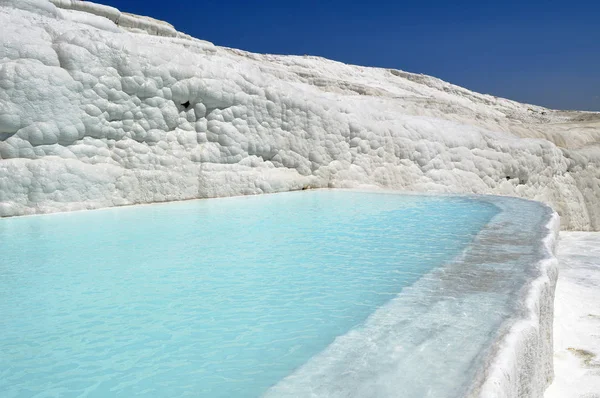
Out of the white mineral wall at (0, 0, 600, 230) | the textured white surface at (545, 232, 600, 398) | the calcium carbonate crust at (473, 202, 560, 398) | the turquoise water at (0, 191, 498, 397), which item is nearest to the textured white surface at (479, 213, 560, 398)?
the calcium carbonate crust at (473, 202, 560, 398)

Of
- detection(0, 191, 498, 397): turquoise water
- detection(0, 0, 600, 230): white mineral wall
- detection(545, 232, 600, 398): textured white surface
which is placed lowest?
detection(545, 232, 600, 398): textured white surface

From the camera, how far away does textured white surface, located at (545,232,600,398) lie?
7.00 feet

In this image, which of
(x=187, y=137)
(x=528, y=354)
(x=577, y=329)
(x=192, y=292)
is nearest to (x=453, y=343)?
(x=528, y=354)

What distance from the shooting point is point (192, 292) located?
7.87ft

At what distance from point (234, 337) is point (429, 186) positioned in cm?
678

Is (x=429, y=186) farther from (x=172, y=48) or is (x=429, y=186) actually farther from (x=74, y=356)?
(x=74, y=356)

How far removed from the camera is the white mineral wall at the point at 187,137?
17.3ft

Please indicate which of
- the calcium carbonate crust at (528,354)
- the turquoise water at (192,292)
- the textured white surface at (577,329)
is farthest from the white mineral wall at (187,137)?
the calcium carbonate crust at (528,354)

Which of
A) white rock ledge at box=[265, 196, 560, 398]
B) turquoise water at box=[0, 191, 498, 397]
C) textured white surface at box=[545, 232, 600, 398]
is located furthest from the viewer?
textured white surface at box=[545, 232, 600, 398]

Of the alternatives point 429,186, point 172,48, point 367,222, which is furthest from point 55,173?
point 429,186

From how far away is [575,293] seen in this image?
3525 millimetres

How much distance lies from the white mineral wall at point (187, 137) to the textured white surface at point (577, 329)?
3.79 m

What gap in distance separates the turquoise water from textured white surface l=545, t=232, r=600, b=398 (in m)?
0.71

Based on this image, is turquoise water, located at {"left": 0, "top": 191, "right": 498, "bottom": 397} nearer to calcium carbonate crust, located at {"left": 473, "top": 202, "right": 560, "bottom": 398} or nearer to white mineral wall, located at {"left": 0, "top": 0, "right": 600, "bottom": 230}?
calcium carbonate crust, located at {"left": 473, "top": 202, "right": 560, "bottom": 398}
